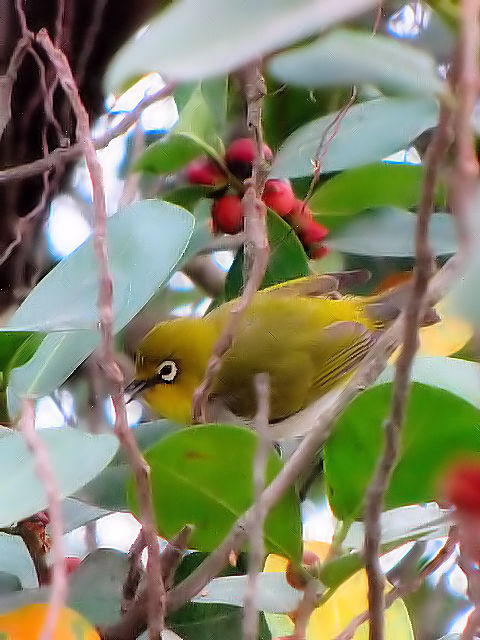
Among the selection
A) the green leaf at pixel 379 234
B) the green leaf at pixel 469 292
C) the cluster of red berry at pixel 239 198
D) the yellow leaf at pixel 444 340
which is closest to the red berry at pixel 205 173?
the cluster of red berry at pixel 239 198

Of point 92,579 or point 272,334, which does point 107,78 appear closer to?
point 92,579

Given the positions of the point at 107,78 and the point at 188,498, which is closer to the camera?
the point at 107,78

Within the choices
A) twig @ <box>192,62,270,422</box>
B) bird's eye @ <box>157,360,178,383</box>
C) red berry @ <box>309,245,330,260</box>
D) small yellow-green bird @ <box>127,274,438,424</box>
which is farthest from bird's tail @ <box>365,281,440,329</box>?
twig @ <box>192,62,270,422</box>

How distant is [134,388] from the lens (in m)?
1.37

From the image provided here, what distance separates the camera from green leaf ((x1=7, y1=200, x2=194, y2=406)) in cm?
61

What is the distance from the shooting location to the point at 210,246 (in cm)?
109

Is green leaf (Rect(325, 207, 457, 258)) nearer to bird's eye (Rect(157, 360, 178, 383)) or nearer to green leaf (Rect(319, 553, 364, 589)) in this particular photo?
green leaf (Rect(319, 553, 364, 589))

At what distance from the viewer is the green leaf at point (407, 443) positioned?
597 mm

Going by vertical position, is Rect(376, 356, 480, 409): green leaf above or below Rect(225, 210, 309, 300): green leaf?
above

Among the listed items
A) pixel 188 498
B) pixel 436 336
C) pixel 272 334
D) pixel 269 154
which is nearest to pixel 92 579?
pixel 188 498

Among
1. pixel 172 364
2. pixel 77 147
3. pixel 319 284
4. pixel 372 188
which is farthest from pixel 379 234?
pixel 172 364

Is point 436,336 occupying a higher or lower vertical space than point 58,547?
lower

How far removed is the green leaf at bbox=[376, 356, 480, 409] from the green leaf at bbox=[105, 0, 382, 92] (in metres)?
0.41

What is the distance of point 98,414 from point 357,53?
628mm
